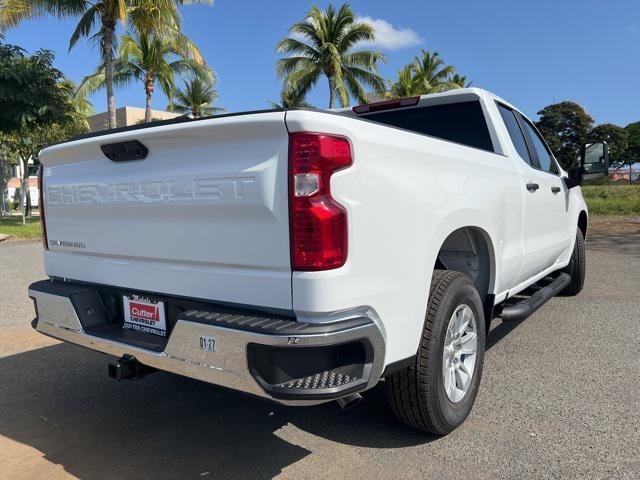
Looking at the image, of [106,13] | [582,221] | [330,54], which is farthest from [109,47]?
[582,221]

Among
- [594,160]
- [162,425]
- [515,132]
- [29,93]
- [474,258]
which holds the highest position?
[29,93]

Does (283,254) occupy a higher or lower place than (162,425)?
higher

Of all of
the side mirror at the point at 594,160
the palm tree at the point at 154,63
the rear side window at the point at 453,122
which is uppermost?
the palm tree at the point at 154,63

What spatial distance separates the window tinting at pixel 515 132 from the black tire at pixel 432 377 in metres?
1.80

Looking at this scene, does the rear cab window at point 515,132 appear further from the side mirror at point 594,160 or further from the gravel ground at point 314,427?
the gravel ground at point 314,427

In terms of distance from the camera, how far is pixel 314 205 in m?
2.16

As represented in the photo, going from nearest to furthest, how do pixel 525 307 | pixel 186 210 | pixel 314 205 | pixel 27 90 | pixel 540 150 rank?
pixel 314 205 < pixel 186 210 < pixel 525 307 < pixel 540 150 < pixel 27 90

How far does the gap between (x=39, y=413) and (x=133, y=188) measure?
1.80 metres

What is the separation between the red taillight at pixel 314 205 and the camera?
85.0 inches

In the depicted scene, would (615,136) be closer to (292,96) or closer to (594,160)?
(292,96)

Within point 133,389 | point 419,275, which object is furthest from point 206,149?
point 133,389

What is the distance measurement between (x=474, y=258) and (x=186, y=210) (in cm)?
204

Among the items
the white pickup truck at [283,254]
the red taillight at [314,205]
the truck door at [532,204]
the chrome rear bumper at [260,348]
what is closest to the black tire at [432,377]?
the white pickup truck at [283,254]

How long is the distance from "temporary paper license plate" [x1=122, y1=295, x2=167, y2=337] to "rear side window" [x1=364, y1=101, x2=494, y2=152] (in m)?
2.53
